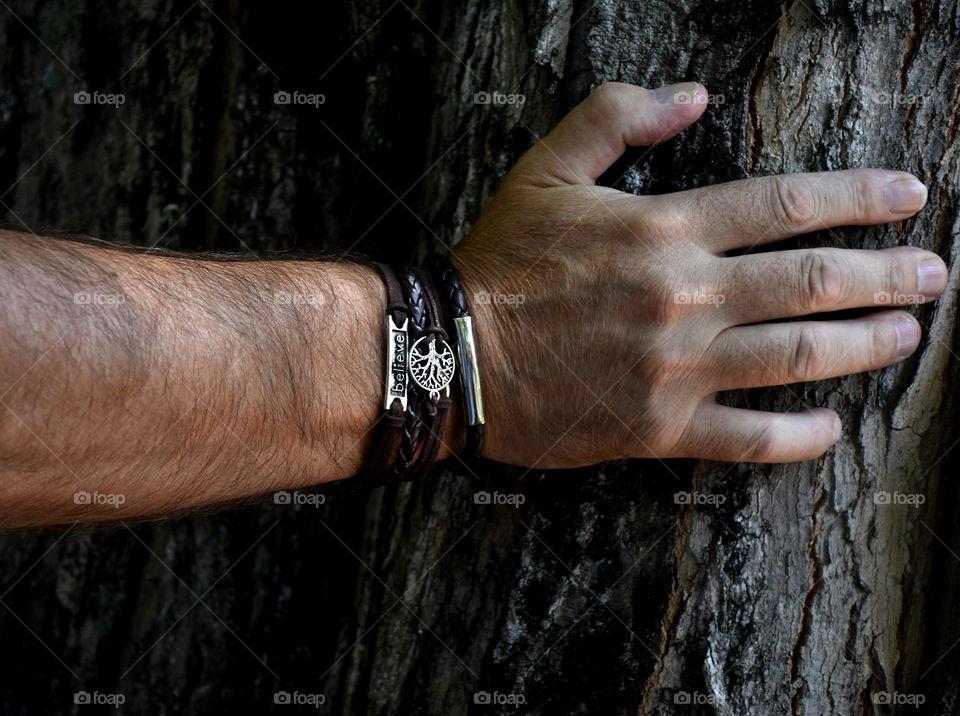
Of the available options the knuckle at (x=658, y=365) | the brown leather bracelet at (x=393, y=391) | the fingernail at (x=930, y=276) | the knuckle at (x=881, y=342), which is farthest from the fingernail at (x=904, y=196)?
the brown leather bracelet at (x=393, y=391)

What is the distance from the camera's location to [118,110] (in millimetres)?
2408

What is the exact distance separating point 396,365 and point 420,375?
0.05 meters

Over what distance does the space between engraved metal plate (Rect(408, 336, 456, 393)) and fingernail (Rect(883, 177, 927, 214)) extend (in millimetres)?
864

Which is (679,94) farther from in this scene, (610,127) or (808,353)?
(808,353)

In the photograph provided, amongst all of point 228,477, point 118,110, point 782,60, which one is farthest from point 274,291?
point 118,110

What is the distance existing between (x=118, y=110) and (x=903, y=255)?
2.26 meters

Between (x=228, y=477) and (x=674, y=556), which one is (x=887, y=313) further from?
(x=228, y=477)

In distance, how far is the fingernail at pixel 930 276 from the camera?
1.41 metres

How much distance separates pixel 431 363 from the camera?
142cm

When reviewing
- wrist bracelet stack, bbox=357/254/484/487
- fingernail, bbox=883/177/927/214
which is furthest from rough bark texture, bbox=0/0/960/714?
wrist bracelet stack, bbox=357/254/484/487

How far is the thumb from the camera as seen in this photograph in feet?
4.75

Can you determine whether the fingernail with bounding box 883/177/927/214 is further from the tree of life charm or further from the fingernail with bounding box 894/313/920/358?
the tree of life charm

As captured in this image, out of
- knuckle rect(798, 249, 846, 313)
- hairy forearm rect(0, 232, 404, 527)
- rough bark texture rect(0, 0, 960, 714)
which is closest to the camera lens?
hairy forearm rect(0, 232, 404, 527)

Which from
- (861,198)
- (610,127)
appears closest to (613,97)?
(610,127)
